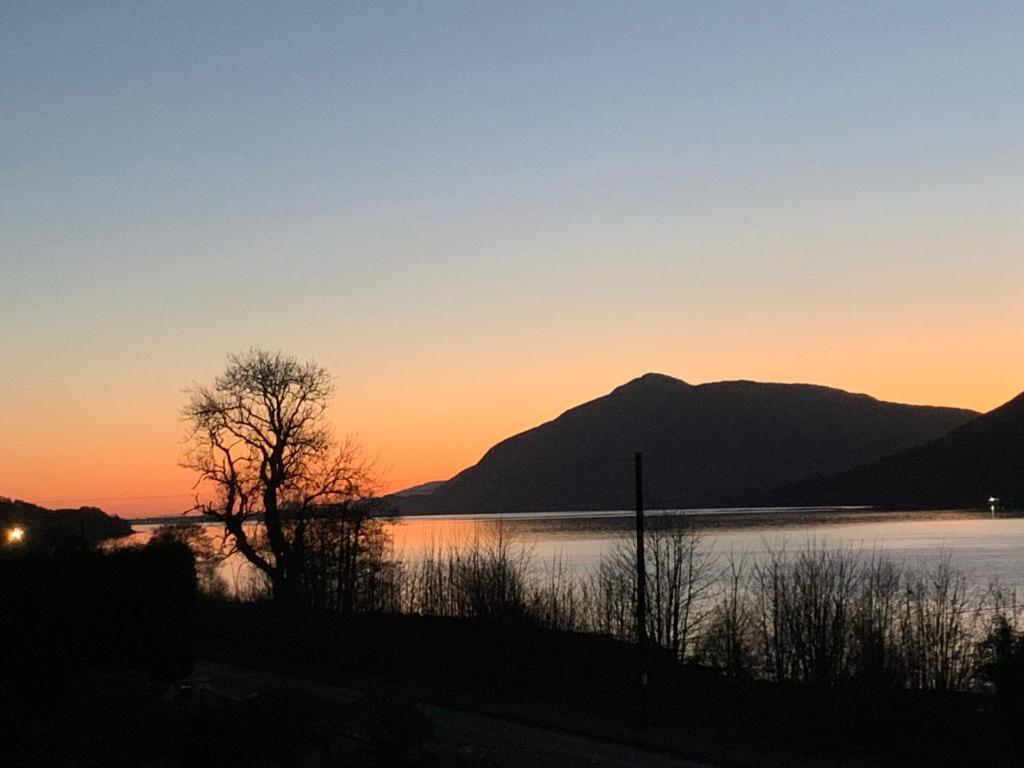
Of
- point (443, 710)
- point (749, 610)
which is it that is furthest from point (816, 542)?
point (443, 710)

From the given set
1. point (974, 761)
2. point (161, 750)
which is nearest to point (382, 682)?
point (974, 761)

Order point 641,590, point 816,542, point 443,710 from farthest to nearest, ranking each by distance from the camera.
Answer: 1. point 816,542
2. point 641,590
3. point 443,710

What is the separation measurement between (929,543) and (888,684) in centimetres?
9185

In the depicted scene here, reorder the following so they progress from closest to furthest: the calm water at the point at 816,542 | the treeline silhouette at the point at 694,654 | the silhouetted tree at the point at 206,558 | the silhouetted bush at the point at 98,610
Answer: the silhouetted bush at the point at 98,610 < the treeline silhouette at the point at 694,654 < the silhouetted tree at the point at 206,558 < the calm water at the point at 816,542

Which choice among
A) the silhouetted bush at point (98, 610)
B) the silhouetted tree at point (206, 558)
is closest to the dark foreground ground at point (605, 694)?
the silhouetted bush at point (98, 610)

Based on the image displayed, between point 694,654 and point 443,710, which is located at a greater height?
point 443,710

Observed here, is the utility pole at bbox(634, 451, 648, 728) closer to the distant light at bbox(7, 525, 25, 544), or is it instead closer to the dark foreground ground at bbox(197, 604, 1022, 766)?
the dark foreground ground at bbox(197, 604, 1022, 766)

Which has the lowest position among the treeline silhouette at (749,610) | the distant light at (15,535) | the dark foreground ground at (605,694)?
the dark foreground ground at (605,694)

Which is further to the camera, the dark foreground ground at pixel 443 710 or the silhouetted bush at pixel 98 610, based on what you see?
the silhouetted bush at pixel 98 610

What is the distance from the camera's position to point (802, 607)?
3712 centimetres

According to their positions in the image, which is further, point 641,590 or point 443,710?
point 641,590

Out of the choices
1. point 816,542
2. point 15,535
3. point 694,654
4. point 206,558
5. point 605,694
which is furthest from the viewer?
point 816,542

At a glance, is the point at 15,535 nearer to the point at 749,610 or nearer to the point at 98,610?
the point at 98,610

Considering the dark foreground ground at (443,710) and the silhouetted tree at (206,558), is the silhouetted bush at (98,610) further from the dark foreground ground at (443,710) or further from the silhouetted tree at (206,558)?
the silhouetted tree at (206,558)
